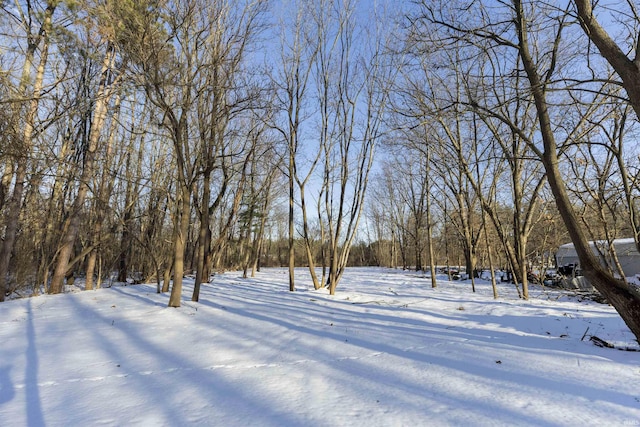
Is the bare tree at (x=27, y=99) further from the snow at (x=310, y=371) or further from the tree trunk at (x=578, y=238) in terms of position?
the tree trunk at (x=578, y=238)

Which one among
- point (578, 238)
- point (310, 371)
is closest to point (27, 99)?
point (310, 371)

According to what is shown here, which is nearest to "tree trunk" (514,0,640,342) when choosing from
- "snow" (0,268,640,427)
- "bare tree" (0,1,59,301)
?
"snow" (0,268,640,427)

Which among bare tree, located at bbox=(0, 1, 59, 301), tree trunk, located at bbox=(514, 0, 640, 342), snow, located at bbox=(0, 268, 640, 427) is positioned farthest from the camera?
bare tree, located at bbox=(0, 1, 59, 301)

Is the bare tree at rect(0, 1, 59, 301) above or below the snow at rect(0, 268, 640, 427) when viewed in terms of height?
above

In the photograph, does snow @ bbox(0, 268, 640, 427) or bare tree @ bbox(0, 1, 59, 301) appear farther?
bare tree @ bbox(0, 1, 59, 301)

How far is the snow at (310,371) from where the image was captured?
2.29 metres

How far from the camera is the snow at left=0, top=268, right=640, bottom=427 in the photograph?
7.50 ft

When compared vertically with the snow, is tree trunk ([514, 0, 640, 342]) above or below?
above

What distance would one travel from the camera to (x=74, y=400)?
2.50 metres

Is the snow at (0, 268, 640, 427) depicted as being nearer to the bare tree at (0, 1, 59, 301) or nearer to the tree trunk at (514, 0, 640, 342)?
the tree trunk at (514, 0, 640, 342)

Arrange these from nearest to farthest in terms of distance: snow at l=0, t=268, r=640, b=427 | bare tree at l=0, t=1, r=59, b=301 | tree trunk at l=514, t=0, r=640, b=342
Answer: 1. snow at l=0, t=268, r=640, b=427
2. tree trunk at l=514, t=0, r=640, b=342
3. bare tree at l=0, t=1, r=59, b=301

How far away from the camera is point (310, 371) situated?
3189mm

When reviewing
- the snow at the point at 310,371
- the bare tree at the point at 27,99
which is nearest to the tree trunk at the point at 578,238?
the snow at the point at 310,371

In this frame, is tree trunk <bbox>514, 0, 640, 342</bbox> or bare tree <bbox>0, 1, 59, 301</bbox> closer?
tree trunk <bbox>514, 0, 640, 342</bbox>
